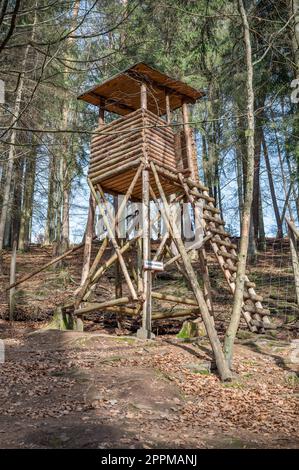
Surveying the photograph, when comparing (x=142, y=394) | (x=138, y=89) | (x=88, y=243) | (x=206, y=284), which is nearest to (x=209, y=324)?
(x=142, y=394)

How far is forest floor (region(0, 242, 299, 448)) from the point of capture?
438 centimetres

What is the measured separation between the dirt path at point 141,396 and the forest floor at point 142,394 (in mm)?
13

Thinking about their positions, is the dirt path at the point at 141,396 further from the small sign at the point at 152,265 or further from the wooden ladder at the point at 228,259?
the small sign at the point at 152,265

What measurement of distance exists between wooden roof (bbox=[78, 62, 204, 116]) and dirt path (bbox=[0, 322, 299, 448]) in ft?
19.5

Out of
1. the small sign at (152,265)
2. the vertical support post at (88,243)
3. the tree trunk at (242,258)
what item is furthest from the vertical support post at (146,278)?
the tree trunk at (242,258)

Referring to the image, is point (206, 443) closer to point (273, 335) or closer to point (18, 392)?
point (18, 392)

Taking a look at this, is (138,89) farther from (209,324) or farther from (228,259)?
(209,324)

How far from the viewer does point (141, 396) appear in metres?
5.54

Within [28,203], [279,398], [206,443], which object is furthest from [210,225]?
[28,203]

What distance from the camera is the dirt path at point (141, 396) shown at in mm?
4371

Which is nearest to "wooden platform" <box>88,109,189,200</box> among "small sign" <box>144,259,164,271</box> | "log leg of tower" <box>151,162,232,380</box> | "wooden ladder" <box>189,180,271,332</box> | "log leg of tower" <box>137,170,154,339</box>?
"wooden ladder" <box>189,180,271,332</box>

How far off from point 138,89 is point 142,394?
850 cm

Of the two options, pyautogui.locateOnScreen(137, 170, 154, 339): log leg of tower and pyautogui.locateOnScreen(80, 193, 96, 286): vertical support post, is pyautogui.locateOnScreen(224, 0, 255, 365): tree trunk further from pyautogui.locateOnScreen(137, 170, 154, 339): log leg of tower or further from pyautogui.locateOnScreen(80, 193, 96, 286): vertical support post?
pyautogui.locateOnScreen(80, 193, 96, 286): vertical support post

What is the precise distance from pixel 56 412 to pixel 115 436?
1124 millimetres
